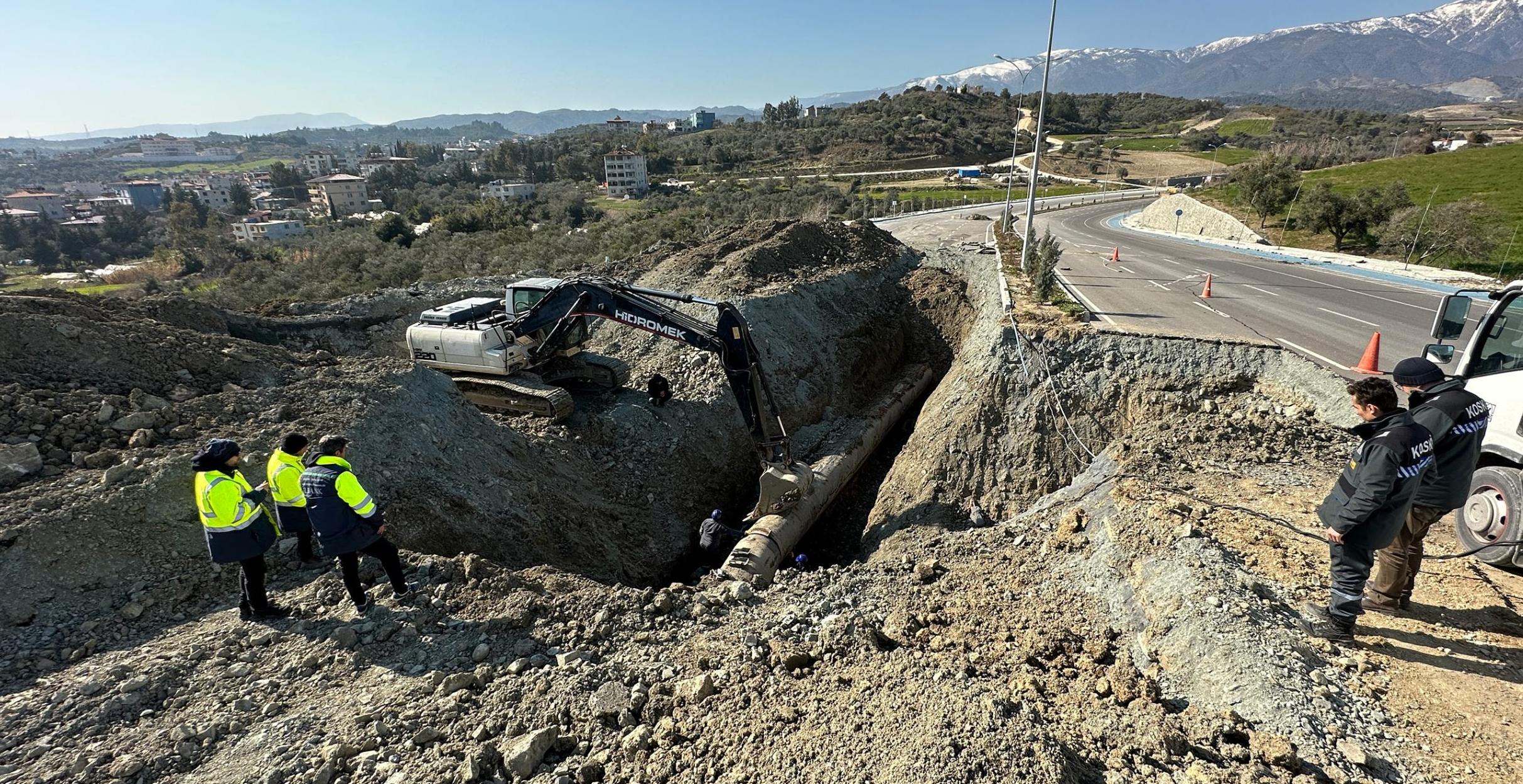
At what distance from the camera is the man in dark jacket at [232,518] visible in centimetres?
551

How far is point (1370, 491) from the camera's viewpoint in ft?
14.6

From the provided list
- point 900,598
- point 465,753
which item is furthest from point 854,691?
point 465,753

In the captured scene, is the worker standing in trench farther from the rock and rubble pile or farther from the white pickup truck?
the white pickup truck

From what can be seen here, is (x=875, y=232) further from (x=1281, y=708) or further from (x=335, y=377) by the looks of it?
(x=1281, y=708)

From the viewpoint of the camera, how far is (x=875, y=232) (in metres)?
20.5

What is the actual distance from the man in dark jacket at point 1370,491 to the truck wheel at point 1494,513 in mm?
1585

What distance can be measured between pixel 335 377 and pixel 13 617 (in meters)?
4.41

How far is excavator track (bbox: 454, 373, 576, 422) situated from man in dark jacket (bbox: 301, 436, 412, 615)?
211 inches

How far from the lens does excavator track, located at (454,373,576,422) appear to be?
11359mm

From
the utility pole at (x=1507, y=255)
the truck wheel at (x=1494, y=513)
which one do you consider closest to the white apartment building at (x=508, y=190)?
the utility pole at (x=1507, y=255)

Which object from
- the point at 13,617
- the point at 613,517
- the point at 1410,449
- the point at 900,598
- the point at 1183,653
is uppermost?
the point at 1410,449

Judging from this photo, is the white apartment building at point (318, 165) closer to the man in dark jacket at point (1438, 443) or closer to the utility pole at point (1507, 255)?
the man in dark jacket at point (1438, 443)

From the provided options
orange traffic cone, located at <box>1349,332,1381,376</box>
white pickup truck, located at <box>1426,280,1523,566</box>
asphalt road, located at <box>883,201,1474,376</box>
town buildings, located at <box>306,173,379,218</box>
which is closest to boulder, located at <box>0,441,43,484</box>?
white pickup truck, located at <box>1426,280,1523,566</box>

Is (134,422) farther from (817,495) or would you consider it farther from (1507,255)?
(1507,255)
